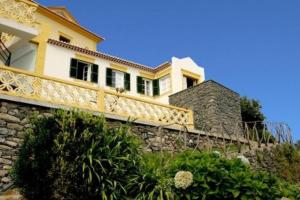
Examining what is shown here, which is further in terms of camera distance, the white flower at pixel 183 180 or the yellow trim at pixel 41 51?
the yellow trim at pixel 41 51

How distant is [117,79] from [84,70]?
2.45 metres

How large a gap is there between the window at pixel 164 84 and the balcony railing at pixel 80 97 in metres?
11.0

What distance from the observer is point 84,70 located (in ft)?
81.1

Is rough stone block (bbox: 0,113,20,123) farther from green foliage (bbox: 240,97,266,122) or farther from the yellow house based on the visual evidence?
green foliage (bbox: 240,97,266,122)

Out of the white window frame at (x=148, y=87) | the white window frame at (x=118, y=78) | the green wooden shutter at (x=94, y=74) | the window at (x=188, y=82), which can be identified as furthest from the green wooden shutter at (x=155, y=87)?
the green wooden shutter at (x=94, y=74)

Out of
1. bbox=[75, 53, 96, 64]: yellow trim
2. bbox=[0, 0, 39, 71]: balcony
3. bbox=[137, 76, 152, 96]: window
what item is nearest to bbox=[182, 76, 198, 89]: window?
bbox=[137, 76, 152, 96]: window

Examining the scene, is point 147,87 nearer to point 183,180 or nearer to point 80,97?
point 80,97

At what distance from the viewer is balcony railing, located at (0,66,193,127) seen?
12117mm

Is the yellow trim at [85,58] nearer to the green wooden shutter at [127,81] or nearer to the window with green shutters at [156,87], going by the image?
the green wooden shutter at [127,81]

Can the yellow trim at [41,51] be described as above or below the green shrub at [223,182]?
above

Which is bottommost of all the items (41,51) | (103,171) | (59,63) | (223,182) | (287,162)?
(223,182)

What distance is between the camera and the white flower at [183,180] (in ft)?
26.6

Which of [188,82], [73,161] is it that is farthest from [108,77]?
[73,161]

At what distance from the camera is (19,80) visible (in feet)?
40.1
